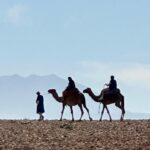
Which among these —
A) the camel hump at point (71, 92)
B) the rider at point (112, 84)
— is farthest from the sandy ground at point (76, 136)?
the camel hump at point (71, 92)

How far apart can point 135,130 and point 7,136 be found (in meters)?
5.42

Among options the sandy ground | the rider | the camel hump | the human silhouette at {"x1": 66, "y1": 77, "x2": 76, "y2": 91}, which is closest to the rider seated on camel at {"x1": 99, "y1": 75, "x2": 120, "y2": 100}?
the rider

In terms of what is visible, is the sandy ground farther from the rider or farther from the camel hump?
the camel hump

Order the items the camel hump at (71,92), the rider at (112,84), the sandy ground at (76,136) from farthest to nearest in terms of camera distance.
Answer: the camel hump at (71,92) < the rider at (112,84) < the sandy ground at (76,136)

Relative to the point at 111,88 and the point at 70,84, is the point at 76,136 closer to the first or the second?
the point at 70,84

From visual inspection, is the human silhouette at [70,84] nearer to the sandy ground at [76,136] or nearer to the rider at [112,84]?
the rider at [112,84]

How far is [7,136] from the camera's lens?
94.0 ft

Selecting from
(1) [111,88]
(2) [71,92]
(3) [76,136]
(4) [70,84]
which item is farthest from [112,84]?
(3) [76,136]

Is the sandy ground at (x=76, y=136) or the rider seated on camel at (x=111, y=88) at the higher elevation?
the rider seated on camel at (x=111, y=88)

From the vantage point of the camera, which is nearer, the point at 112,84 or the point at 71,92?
the point at 112,84

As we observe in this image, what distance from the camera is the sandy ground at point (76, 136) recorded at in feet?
86.6

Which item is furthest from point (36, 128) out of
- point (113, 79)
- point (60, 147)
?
point (113, 79)

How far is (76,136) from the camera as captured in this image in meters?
28.5

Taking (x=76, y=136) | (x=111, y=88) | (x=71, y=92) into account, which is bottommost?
(x=76, y=136)
